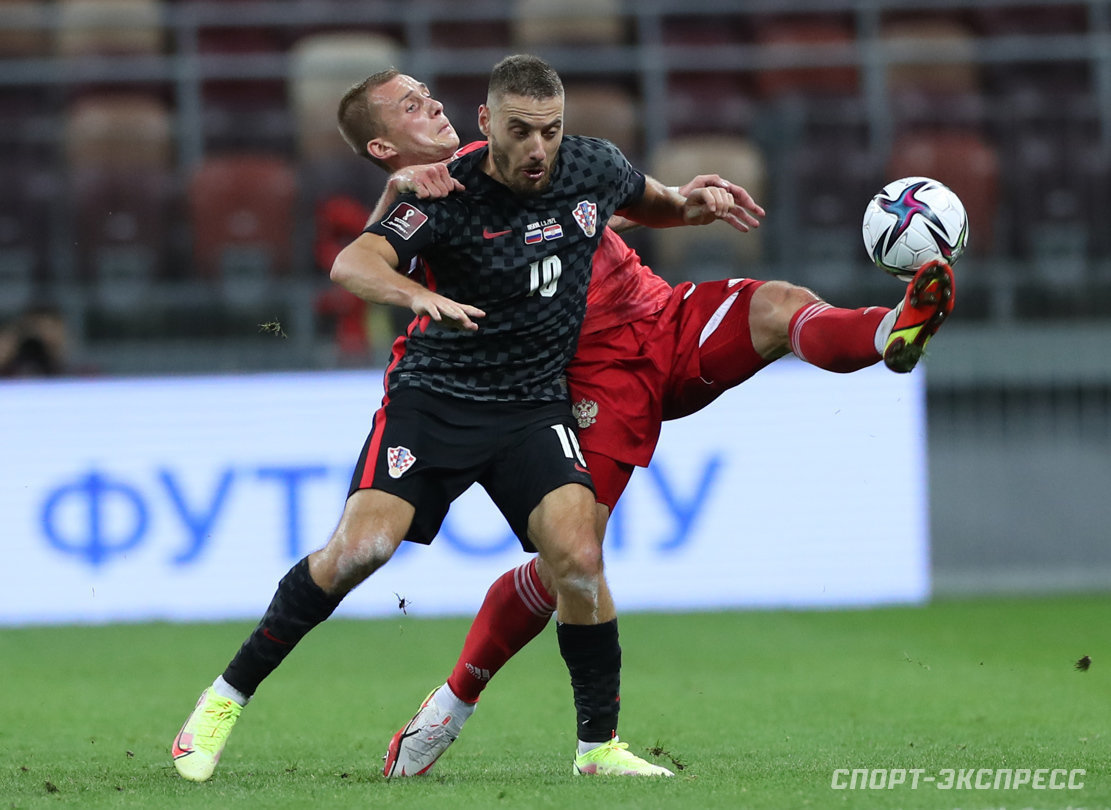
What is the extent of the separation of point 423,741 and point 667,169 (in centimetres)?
686

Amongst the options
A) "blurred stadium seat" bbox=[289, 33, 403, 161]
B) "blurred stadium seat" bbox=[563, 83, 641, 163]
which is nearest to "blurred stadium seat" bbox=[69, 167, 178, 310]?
"blurred stadium seat" bbox=[289, 33, 403, 161]

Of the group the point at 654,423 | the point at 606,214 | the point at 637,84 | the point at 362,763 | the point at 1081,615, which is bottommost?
the point at 1081,615

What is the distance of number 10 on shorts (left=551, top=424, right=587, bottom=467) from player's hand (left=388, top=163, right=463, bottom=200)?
2.41ft

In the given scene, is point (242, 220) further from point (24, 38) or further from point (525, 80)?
point (525, 80)

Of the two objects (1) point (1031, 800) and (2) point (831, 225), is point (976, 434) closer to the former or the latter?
(2) point (831, 225)

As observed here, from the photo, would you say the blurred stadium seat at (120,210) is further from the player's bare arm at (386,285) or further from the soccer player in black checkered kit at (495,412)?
the player's bare arm at (386,285)

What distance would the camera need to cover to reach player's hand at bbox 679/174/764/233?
5070 millimetres

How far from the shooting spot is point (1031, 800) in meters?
3.85

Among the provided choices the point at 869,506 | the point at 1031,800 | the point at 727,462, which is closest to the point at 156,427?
the point at 727,462

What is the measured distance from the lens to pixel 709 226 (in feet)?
34.6

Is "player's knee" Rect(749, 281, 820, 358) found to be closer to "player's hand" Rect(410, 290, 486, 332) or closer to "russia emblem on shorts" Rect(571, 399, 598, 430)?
"russia emblem on shorts" Rect(571, 399, 598, 430)

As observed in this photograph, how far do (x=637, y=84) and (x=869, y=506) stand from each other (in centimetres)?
365

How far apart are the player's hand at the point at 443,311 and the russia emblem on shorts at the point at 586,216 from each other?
0.71 m

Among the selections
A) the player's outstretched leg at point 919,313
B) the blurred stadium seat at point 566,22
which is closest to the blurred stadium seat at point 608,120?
the blurred stadium seat at point 566,22
